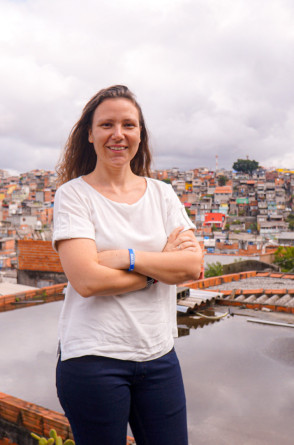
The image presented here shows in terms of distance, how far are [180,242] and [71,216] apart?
0.36 metres

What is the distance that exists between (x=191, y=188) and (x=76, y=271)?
7376cm

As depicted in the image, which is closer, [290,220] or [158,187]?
[158,187]

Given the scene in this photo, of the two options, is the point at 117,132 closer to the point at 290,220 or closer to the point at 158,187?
the point at 158,187

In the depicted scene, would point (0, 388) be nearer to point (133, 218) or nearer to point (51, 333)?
point (51, 333)

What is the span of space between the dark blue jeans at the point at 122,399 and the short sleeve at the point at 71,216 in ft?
1.15

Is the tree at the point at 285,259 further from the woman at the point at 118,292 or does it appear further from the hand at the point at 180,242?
the woman at the point at 118,292

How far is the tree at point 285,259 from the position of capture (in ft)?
65.0

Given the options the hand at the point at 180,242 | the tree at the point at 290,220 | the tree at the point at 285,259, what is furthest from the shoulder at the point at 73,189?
the tree at the point at 290,220

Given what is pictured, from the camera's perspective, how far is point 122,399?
115cm

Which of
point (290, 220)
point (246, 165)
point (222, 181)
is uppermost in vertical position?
point (246, 165)

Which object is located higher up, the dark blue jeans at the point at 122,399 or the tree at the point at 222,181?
the tree at the point at 222,181

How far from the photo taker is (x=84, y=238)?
1219mm

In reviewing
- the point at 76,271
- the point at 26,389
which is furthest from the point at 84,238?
the point at 26,389

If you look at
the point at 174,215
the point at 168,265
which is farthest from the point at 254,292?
the point at 168,265
